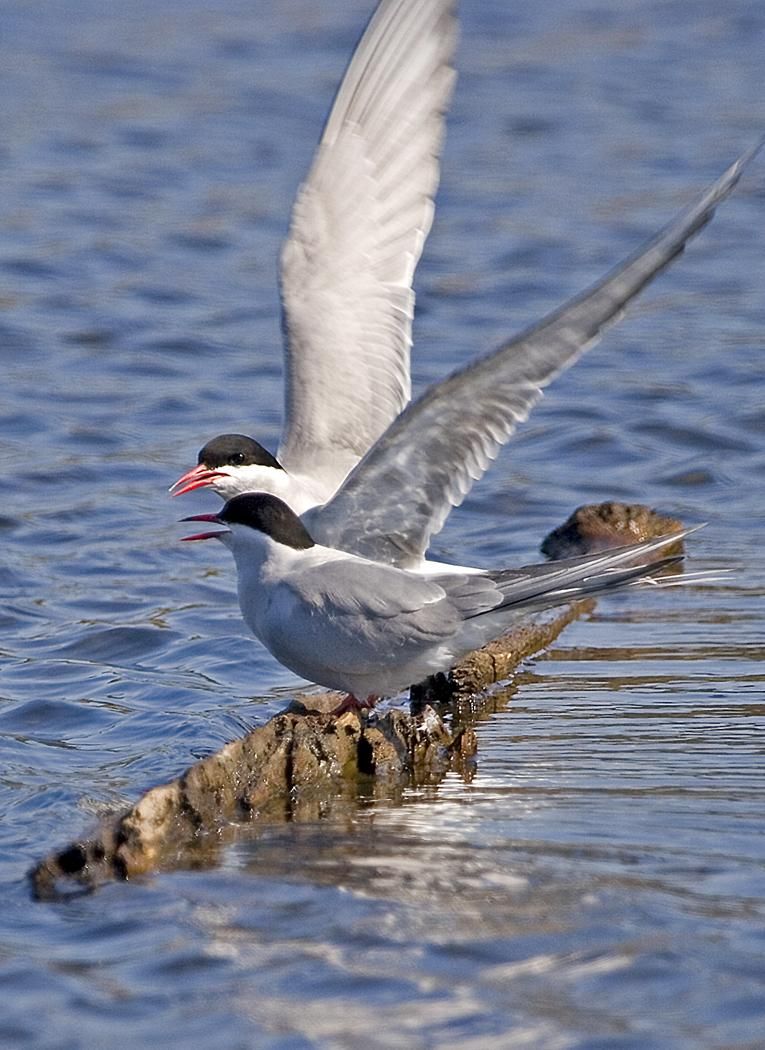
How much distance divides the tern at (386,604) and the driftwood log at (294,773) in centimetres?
18

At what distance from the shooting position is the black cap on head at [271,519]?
6.18 meters

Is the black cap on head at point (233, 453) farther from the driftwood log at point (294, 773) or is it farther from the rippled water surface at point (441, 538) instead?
the driftwood log at point (294, 773)

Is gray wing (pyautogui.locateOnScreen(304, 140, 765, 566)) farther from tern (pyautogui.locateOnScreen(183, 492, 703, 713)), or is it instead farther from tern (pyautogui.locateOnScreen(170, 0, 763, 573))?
tern (pyautogui.locateOnScreen(183, 492, 703, 713))

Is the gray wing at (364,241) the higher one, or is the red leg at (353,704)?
the gray wing at (364,241)

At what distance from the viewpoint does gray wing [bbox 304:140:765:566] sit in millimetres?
5367

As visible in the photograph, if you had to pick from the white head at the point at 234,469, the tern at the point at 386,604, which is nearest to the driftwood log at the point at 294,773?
the tern at the point at 386,604

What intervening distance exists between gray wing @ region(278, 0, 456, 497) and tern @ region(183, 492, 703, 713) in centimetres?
158

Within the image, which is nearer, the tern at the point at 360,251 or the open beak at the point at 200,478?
the open beak at the point at 200,478

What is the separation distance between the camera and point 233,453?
24.2ft

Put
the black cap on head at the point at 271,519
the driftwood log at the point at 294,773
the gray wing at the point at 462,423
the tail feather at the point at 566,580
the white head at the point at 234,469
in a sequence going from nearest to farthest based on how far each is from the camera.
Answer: the driftwood log at the point at 294,773 < the gray wing at the point at 462,423 < the tail feather at the point at 566,580 < the black cap on head at the point at 271,519 < the white head at the point at 234,469

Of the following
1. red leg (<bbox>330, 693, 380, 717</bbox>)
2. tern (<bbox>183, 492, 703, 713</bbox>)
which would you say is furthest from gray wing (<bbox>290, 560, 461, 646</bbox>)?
red leg (<bbox>330, 693, 380, 717</bbox>)

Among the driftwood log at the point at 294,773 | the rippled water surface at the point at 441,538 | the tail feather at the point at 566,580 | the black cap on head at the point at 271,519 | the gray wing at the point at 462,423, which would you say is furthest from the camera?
the black cap on head at the point at 271,519

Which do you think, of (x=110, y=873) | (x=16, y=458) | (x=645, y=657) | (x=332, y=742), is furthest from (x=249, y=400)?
(x=110, y=873)

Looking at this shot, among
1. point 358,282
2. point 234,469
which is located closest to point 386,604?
point 234,469
